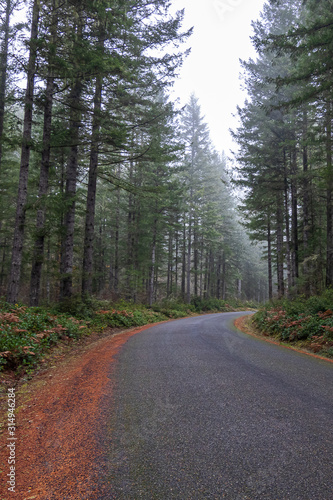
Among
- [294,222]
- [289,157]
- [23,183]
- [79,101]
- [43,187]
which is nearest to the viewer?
[23,183]

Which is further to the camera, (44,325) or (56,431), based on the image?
(44,325)

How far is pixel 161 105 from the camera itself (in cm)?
1276

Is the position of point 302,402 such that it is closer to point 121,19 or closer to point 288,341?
point 288,341

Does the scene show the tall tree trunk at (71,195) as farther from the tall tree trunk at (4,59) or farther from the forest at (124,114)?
the tall tree trunk at (4,59)

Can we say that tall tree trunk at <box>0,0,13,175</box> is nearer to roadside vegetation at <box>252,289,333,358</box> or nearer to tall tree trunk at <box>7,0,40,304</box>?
tall tree trunk at <box>7,0,40,304</box>

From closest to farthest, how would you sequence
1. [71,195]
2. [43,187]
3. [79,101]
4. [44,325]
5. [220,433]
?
1. [220,433]
2. [44,325]
3. [43,187]
4. [71,195]
5. [79,101]

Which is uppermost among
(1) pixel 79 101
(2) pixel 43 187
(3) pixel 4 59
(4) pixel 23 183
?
(3) pixel 4 59

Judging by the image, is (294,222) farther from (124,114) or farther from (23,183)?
(23,183)

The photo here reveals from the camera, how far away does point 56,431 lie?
262cm

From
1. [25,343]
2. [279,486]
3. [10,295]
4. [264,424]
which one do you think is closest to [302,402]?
[264,424]

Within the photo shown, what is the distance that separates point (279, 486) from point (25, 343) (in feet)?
16.8
